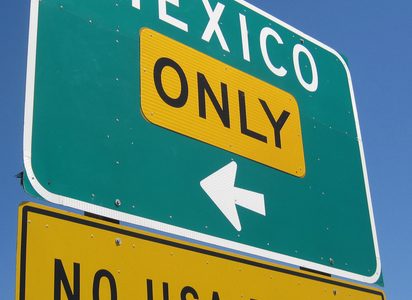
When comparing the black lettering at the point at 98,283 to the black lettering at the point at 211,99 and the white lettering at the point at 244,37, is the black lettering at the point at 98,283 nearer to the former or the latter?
the black lettering at the point at 211,99

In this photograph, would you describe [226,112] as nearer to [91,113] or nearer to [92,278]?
[91,113]

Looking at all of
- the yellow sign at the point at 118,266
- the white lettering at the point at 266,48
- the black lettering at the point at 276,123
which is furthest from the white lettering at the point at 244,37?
the yellow sign at the point at 118,266

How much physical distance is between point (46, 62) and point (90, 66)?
20cm

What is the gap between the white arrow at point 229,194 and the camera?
264 centimetres

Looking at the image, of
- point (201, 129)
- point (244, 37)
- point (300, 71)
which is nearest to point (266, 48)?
point (244, 37)

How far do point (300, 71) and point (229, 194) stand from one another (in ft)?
3.61

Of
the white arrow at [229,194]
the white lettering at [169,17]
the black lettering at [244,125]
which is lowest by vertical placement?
the white arrow at [229,194]

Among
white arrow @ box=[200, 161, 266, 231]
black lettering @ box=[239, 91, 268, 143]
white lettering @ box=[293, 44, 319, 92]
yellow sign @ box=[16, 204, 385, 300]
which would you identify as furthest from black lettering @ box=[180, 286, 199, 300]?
white lettering @ box=[293, 44, 319, 92]

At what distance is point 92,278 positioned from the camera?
2020 millimetres

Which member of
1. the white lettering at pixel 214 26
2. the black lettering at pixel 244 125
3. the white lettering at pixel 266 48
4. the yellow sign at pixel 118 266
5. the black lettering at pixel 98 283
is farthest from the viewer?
the white lettering at pixel 266 48

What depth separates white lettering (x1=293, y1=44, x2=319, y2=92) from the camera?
11.5ft

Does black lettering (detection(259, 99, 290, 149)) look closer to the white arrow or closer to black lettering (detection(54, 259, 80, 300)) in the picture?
the white arrow

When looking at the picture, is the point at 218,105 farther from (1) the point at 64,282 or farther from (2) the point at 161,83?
(1) the point at 64,282

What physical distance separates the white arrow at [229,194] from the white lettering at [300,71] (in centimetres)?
90
